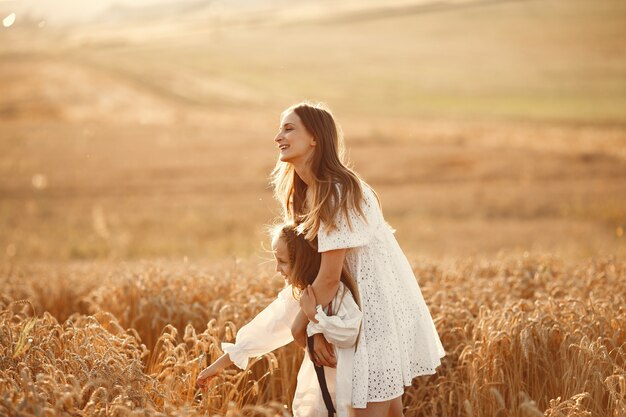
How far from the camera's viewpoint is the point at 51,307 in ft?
23.5

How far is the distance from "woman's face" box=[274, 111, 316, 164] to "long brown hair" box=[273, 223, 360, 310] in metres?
0.39

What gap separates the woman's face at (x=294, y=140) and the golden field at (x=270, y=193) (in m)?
0.80

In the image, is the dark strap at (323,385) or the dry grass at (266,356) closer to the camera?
the dry grass at (266,356)

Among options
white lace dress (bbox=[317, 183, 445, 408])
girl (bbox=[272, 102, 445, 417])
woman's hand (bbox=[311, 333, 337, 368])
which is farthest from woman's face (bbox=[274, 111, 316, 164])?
woman's hand (bbox=[311, 333, 337, 368])

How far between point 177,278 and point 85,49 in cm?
7041

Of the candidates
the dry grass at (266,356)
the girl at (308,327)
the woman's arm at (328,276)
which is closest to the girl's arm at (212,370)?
the girl at (308,327)

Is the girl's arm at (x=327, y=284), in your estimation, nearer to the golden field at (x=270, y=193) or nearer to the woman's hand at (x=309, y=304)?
the woman's hand at (x=309, y=304)

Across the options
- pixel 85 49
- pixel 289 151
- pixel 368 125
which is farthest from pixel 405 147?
pixel 85 49

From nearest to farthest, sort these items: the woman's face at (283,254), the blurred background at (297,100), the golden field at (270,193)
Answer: the woman's face at (283,254) → the golden field at (270,193) → the blurred background at (297,100)

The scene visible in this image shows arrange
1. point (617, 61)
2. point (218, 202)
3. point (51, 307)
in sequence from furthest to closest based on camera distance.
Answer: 1. point (617, 61)
2. point (218, 202)
3. point (51, 307)

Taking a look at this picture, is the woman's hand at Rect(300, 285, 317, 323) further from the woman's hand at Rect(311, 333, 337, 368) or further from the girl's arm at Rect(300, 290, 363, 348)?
the woman's hand at Rect(311, 333, 337, 368)

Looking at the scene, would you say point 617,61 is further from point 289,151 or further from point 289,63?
point 289,151

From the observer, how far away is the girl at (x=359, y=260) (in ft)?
12.6

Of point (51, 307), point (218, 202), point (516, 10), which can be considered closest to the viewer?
point (51, 307)
